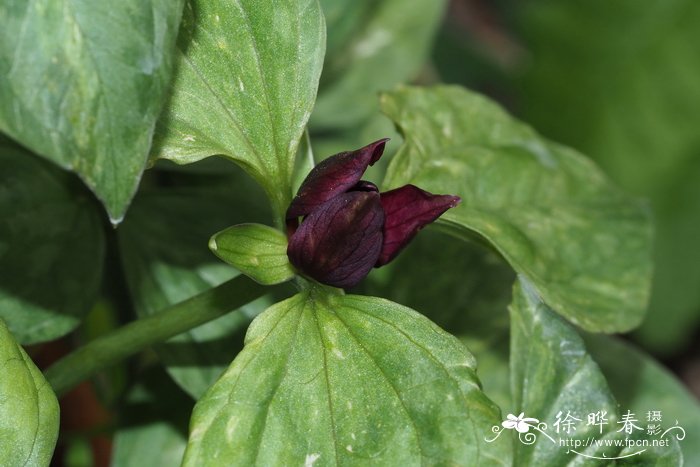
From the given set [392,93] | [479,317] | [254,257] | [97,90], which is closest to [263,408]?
[254,257]

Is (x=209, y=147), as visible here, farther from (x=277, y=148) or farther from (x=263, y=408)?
(x=263, y=408)

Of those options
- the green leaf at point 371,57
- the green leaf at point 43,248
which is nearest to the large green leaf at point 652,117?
the green leaf at point 371,57

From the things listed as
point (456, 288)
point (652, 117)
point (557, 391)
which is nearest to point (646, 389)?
point (456, 288)

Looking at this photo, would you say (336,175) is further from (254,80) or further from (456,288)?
(456,288)

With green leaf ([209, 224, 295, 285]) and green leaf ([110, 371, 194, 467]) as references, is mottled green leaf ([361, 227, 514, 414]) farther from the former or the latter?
green leaf ([209, 224, 295, 285])

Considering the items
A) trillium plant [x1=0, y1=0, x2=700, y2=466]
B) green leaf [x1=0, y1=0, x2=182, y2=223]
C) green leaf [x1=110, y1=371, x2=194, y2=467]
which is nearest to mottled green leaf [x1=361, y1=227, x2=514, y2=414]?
trillium plant [x1=0, y1=0, x2=700, y2=466]

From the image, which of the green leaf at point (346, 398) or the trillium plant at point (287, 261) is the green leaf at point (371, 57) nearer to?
the trillium plant at point (287, 261)
